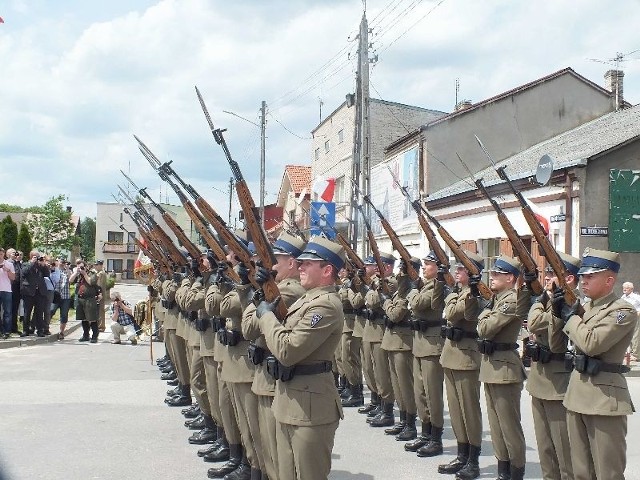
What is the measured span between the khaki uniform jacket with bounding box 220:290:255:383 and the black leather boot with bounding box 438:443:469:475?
6.64 ft

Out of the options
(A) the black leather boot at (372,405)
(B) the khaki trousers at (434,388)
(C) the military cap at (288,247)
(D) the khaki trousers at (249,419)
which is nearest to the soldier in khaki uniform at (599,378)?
(C) the military cap at (288,247)

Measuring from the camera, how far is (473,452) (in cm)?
657

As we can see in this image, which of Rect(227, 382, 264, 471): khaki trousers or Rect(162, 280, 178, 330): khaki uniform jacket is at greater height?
Rect(162, 280, 178, 330): khaki uniform jacket

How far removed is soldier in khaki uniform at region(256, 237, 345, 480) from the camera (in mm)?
4266

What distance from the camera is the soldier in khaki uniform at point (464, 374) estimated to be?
21.7 ft

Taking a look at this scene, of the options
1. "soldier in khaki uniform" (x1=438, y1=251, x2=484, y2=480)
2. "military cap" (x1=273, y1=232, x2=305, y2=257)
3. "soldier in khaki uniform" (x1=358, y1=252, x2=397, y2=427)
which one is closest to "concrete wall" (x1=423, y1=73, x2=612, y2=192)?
"soldier in khaki uniform" (x1=358, y1=252, x2=397, y2=427)

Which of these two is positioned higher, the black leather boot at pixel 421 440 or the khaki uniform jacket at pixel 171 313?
the khaki uniform jacket at pixel 171 313

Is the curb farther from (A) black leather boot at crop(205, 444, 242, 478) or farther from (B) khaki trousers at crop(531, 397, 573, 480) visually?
(B) khaki trousers at crop(531, 397, 573, 480)

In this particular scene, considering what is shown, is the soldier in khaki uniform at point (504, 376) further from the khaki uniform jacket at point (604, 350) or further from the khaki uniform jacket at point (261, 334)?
the khaki uniform jacket at point (261, 334)

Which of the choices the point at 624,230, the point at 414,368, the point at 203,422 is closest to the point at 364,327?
the point at 414,368

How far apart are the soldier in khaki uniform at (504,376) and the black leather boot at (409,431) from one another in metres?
1.74

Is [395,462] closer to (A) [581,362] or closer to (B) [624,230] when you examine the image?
(A) [581,362]

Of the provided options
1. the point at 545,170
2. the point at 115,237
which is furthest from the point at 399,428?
the point at 115,237

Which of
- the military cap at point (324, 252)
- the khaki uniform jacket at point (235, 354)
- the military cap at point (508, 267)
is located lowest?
the khaki uniform jacket at point (235, 354)
